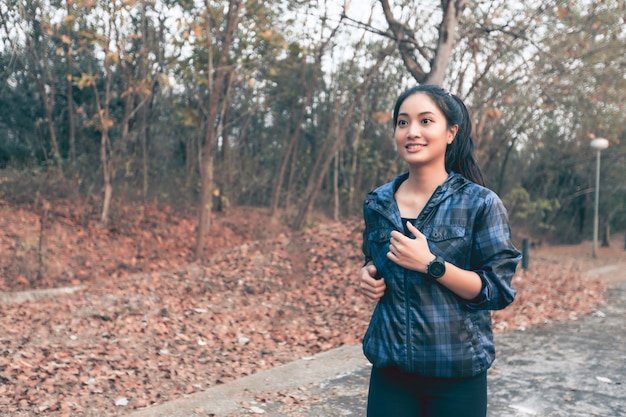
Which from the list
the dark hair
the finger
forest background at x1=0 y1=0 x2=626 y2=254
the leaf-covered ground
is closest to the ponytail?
the dark hair

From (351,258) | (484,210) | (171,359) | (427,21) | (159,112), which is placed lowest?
(171,359)

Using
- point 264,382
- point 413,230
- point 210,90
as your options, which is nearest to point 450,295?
Result: point 413,230

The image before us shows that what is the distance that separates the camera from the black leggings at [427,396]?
85.6 inches

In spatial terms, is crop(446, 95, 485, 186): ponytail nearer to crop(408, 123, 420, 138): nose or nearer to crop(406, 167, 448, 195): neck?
crop(406, 167, 448, 195): neck

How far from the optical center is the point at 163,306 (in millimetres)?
8797

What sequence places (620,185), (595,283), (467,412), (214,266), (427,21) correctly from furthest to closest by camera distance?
1. (620,185)
2. (427,21)
3. (595,283)
4. (214,266)
5. (467,412)

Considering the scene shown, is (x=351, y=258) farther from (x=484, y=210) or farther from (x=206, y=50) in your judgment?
(x=484, y=210)

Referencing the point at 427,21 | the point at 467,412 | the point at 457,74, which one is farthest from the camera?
the point at 457,74

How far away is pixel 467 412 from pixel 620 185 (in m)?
24.5

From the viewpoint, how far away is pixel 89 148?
16750 mm

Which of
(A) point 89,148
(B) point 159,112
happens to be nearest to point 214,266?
(A) point 89,148

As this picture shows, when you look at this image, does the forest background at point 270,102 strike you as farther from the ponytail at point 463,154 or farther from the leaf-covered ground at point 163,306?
the ponytail at point 463,154

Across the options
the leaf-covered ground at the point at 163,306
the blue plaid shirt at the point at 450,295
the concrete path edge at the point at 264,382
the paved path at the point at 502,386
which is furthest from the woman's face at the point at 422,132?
the leaf-covered ground at the point at 163,306

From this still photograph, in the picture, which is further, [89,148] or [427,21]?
[89,148]
